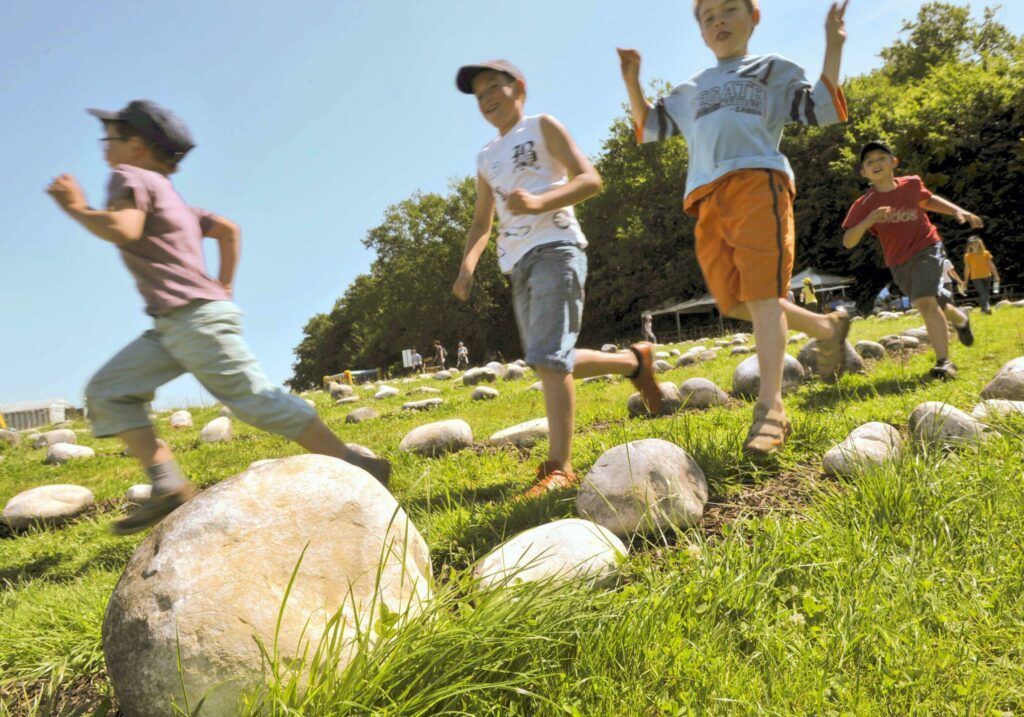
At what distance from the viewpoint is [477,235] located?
12.0ft

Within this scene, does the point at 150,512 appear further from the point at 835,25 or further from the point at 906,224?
the point at 906,224

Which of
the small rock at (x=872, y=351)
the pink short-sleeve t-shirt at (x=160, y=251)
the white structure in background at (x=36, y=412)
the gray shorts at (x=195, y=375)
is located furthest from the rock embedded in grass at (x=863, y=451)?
the white structure in background at (x=36, y=412)

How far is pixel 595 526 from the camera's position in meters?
2.09

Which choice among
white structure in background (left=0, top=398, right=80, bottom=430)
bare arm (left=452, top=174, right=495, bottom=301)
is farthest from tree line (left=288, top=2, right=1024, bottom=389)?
bare arm (left=452, top=174, right=495, bottom=301)

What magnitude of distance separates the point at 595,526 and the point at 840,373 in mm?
3882

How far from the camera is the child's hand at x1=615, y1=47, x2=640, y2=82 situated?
11.2 ft

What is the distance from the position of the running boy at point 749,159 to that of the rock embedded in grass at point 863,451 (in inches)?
11.4

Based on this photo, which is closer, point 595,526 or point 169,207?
point 595,526

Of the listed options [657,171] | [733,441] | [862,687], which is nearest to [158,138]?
[733,441]

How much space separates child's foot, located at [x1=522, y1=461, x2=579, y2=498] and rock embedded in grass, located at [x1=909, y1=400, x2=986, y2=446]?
1424 millimetres

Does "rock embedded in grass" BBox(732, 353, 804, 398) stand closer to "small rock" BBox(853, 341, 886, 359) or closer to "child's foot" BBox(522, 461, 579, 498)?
"small rock" BBox(853, 341, 886, 359)

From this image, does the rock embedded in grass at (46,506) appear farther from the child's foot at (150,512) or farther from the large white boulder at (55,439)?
the large white boulder at (55,439)

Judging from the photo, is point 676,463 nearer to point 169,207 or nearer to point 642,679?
point 642,679

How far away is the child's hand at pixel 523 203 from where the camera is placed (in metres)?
2.72
